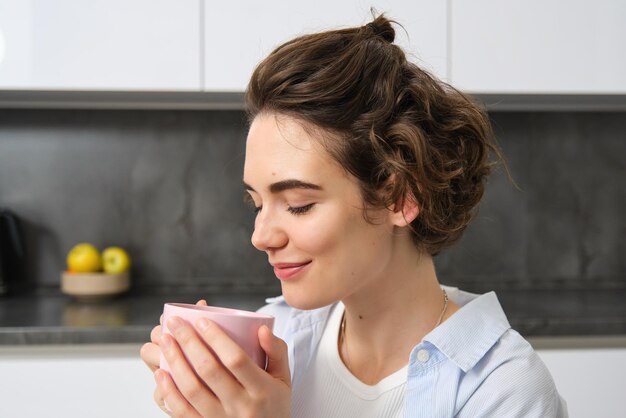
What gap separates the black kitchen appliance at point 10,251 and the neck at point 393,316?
4.83 feet

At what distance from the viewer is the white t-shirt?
96cm

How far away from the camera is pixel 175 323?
731 millimetres

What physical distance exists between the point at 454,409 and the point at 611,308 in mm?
1185

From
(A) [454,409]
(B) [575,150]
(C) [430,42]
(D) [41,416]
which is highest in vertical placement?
(C) [430,42]

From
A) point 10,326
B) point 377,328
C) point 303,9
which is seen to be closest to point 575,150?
point 303,9

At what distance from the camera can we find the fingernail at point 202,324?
2.36 feet

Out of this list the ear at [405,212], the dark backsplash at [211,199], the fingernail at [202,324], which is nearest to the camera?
the fingernail at [202,324]

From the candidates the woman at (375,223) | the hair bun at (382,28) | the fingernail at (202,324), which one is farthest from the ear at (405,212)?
the fingernail at (202,324)

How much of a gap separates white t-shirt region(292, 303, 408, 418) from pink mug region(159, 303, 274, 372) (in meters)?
0.26

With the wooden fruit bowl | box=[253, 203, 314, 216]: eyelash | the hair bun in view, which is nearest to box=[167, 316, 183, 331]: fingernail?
box=[253, 203, 314, 216]: eyelash

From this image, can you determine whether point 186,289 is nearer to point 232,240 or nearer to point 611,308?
point 232,240

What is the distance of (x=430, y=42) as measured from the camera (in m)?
1.93

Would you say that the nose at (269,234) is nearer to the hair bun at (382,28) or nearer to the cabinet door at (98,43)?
the hair bun at (382,28)

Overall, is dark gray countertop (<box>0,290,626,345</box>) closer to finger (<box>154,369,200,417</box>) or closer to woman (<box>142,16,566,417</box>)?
woman (<box>142,16,566,417</box>)
